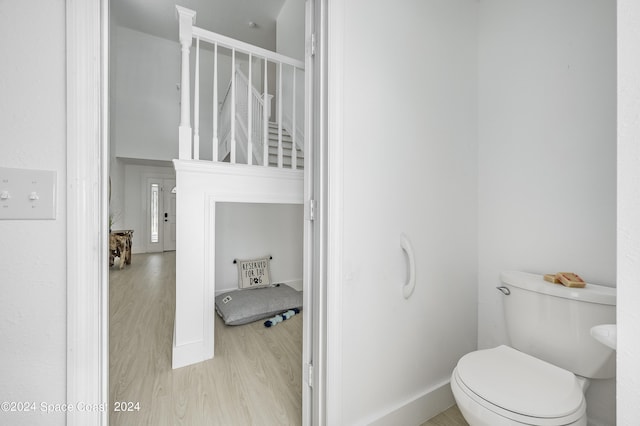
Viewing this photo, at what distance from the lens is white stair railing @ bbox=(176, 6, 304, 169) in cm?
192

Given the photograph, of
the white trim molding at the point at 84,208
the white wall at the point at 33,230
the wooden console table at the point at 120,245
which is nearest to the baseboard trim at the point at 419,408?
the white trim molding at the point at 84,208

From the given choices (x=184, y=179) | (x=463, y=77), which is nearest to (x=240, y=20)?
(x=184, y=179)

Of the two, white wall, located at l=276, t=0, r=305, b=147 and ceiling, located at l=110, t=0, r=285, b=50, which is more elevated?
ceiling, located at l=110, t=0, r=285, b=50

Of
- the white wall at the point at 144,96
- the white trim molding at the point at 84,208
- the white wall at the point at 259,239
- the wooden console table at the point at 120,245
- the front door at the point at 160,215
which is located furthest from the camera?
the front door at the point at 160,215

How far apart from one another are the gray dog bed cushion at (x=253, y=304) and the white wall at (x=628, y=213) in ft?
8.03

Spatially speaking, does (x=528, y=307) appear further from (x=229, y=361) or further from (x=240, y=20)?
(x=240, y=20)

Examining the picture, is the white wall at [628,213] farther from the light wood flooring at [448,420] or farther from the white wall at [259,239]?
the white wall at [259,239]

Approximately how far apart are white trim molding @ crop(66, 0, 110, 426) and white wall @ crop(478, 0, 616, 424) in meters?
1.88

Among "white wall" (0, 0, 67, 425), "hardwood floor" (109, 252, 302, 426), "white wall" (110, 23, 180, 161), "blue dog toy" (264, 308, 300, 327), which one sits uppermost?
"white wall" (110, 23, 180, 161)

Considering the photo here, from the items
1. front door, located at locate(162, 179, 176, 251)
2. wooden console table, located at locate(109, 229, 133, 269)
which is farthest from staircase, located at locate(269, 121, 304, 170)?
front door, located at locate(162, 179, 176, 251)

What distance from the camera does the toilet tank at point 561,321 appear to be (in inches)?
43.4

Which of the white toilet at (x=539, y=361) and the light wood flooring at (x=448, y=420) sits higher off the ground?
the white toilet at (x=539, y=361)

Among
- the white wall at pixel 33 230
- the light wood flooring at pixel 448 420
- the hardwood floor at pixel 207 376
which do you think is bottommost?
the light wood flooring at pixel 448 420

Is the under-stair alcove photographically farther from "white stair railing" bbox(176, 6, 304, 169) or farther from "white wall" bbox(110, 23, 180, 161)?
"white wall" bbox(110, 23, 180, 161)
